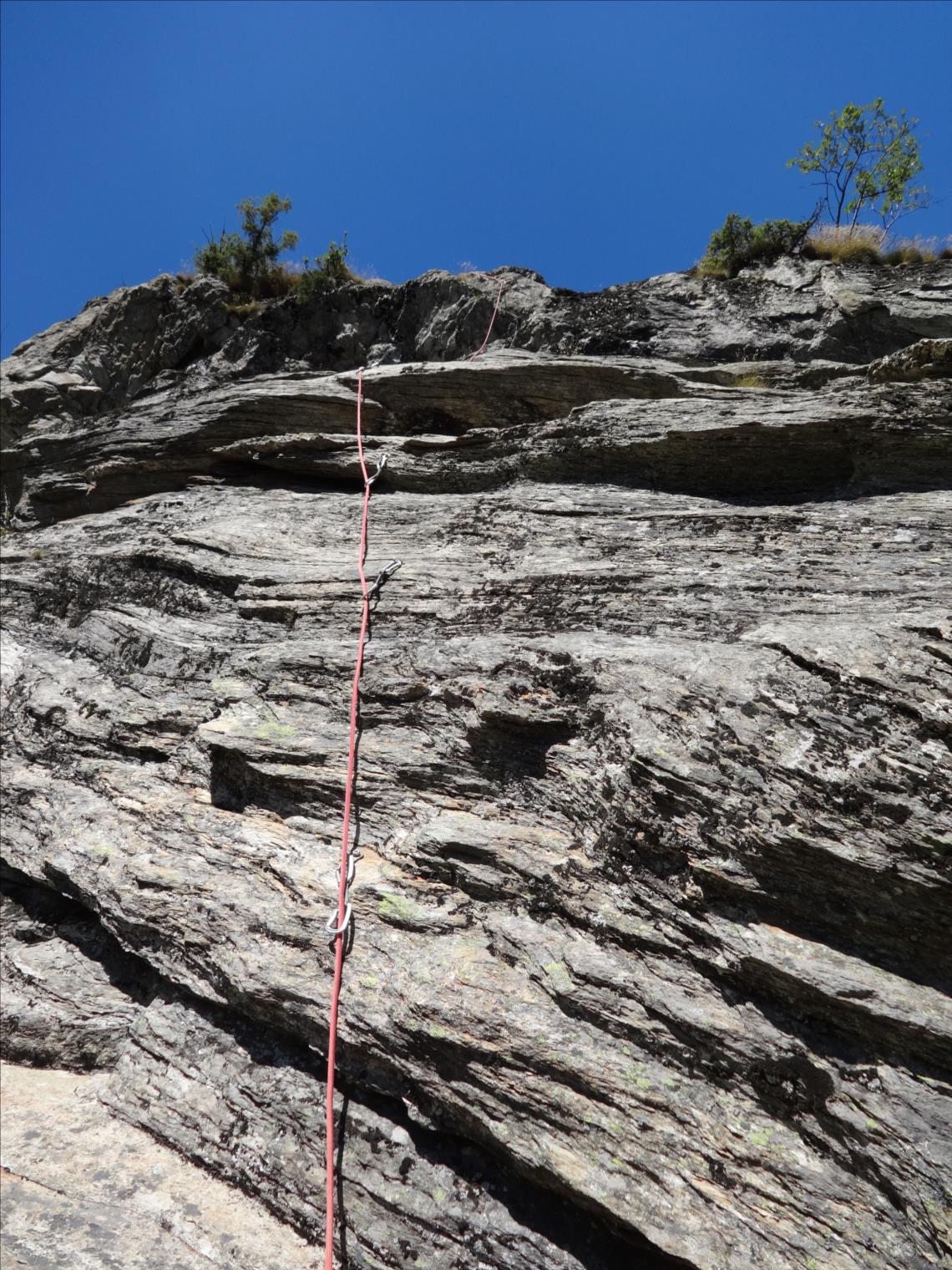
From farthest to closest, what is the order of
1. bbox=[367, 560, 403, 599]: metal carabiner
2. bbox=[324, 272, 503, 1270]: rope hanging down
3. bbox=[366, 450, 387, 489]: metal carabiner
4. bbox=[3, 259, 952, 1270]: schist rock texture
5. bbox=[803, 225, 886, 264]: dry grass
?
bbox=[803, 225, 886, 264]: dry grass
bbox=[366, 450, 387, 489]: metal carabiner
bbox=[367, 560, 403, 599]: metal carabiner
bbox=[324, 272, 503, 1270]: rope hanging down
bbox=[3, 259, 952, 1270]: schist rock texture

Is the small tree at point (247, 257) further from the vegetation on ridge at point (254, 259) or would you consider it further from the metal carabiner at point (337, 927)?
the metal carabiner at point (337, 927)

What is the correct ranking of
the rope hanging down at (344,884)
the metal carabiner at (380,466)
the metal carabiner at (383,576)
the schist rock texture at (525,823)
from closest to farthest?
the schist rock texture at (525,823)
the rope hanging down at (344,884)
the metal carabiner at (383,576)
the metal carabiner at (380,466)

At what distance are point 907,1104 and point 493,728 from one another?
182 inches

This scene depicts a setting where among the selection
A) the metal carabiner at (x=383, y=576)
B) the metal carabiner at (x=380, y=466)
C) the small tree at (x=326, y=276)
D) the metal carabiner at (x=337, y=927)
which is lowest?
the metal carabiner at (x=337, y=927)

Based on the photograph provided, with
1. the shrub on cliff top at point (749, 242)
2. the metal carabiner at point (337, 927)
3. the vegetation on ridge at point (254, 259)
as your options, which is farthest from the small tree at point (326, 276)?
the metal carabiner at point (337, 927)

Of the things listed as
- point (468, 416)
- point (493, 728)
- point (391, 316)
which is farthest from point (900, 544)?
point (391, 316)

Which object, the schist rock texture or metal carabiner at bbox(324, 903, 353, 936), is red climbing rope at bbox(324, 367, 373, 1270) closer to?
metal carabiner at bbox(324, 903, 353, 936)

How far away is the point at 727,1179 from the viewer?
17.3 feet

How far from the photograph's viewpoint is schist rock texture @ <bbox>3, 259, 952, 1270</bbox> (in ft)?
18.2

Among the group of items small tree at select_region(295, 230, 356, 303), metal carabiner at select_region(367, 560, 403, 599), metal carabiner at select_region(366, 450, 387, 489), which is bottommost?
metal carabiner at select_region(367, 560, 403, 599)

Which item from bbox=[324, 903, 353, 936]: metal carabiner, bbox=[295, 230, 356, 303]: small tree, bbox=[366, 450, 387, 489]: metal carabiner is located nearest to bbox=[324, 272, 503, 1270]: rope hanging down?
bbox=[324, 903, 353, 936]: metal carabiner

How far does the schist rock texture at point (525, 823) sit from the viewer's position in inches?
218

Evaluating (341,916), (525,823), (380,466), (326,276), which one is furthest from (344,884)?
(326,276)

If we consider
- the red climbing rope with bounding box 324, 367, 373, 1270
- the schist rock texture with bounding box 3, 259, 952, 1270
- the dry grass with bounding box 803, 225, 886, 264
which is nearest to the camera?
the schist rock texture with bounding box 3, 259, 952, 1270
